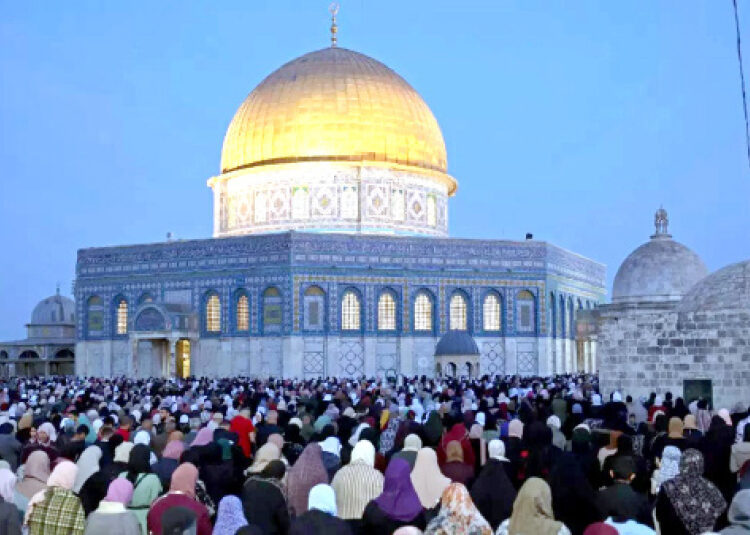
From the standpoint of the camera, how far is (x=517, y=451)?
29.7 ft

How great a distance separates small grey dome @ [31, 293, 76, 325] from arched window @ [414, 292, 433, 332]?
24062mm

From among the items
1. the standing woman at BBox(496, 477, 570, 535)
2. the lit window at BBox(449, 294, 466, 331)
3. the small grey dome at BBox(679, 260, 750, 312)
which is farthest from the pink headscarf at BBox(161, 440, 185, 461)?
the lit window at BBox(449, 294, 466, 331)

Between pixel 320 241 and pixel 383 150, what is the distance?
544 cm

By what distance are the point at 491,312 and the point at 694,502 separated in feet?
109

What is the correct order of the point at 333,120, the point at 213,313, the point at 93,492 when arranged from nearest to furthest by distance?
the point at 93,492 < the point at 213,313 < the point at 333,120

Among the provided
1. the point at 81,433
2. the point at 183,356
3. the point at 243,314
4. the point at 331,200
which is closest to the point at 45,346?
the point at 183,356

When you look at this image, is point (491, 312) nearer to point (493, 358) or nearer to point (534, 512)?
point (493, 358)

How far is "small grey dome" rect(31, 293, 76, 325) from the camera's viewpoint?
182 feet

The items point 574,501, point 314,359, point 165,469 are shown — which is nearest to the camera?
point 574,501

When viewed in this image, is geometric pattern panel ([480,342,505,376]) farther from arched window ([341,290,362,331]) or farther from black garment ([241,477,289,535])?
black garment ([241,477,289,535])

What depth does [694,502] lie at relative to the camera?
6363 millimetres

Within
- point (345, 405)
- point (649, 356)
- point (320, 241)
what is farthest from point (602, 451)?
point (320, 241)

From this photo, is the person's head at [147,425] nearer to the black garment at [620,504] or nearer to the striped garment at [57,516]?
the striped garment at [57,516]

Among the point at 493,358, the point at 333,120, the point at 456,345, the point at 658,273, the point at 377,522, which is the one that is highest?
the point at 333,120
